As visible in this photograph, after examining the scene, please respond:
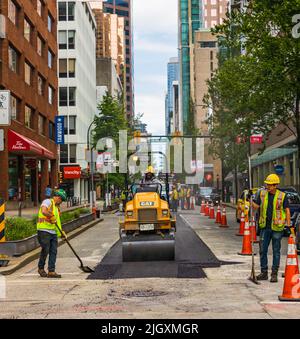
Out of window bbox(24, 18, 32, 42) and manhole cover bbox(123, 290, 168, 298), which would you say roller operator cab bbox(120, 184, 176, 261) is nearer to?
manhole cover bbox(123, 290, 168, 298)

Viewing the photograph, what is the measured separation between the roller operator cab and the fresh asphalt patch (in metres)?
0.29

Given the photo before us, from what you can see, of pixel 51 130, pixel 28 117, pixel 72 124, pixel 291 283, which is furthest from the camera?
pixel 72 124

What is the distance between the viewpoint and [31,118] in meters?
48.6

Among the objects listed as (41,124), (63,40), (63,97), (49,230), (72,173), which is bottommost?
(49,230)

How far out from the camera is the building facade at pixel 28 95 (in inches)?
1527

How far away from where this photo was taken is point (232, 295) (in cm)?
1001

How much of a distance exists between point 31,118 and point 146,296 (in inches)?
1589

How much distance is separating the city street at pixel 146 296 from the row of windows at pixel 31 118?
96.8ft

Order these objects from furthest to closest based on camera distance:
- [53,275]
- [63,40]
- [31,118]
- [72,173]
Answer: [63,40], [72,173], [31,118], [53,275]

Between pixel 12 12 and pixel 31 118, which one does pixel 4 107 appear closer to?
pixel 12 12

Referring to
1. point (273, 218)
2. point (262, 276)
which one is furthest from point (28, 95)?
point (262, 276)

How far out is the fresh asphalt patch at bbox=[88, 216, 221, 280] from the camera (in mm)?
12594

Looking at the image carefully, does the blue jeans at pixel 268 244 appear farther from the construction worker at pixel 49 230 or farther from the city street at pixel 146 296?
the construction worker at pixel 49 230
